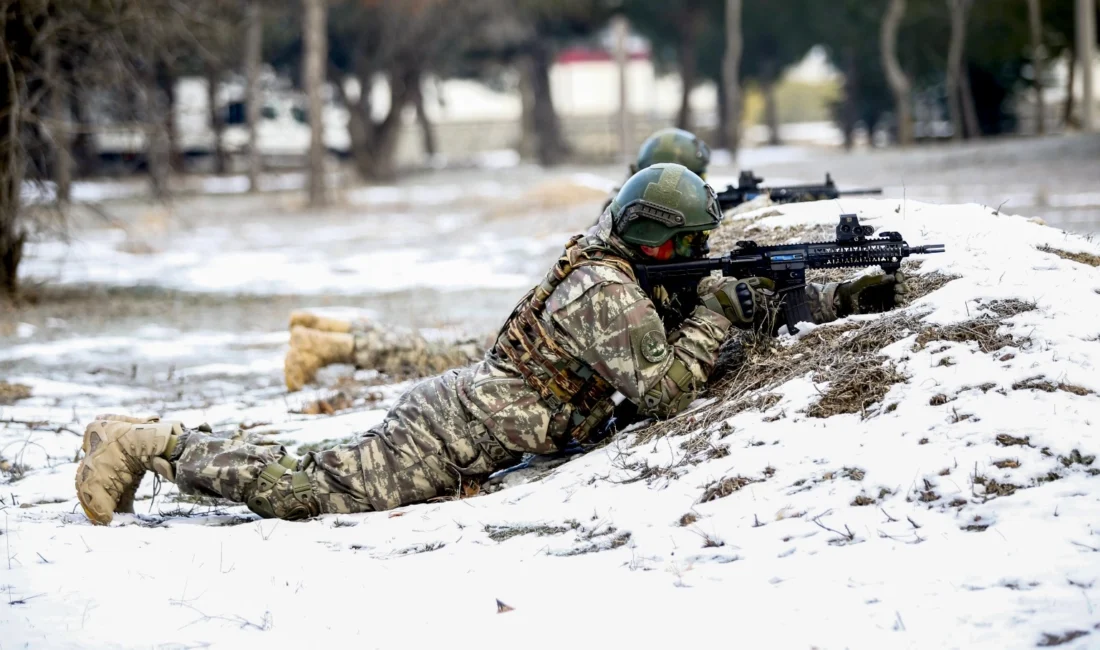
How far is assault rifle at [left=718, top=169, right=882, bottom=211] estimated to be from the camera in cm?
802

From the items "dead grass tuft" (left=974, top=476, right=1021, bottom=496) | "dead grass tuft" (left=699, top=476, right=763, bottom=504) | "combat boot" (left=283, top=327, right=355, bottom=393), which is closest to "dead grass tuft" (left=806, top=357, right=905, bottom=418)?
"dead grass tuft" (left=699, top=476, right=763, bottom=504)

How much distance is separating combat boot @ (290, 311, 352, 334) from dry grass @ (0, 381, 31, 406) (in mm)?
1812

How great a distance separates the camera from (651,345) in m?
4.89

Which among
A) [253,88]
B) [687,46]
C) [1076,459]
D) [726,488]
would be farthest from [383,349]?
[687,46]

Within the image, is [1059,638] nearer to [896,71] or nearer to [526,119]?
[896,71]

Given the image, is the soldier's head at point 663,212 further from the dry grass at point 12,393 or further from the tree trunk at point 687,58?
the tree trunk at point 687,58

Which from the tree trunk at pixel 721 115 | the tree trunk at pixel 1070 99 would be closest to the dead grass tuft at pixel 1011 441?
the tree trunk at pixel 1070 99

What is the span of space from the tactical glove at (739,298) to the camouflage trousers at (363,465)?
35.9 inches

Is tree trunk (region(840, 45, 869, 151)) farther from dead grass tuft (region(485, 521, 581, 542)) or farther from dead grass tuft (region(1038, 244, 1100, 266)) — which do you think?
dead grass tuft (region(485, 521, 581, 542))

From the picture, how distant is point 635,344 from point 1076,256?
6.46 ft

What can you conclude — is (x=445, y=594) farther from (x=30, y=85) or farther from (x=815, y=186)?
(x=30, y=85)

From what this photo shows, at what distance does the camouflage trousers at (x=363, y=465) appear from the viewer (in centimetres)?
514

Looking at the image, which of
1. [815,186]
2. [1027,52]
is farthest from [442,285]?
[1027,52]

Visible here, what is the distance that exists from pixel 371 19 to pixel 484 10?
315 cm
